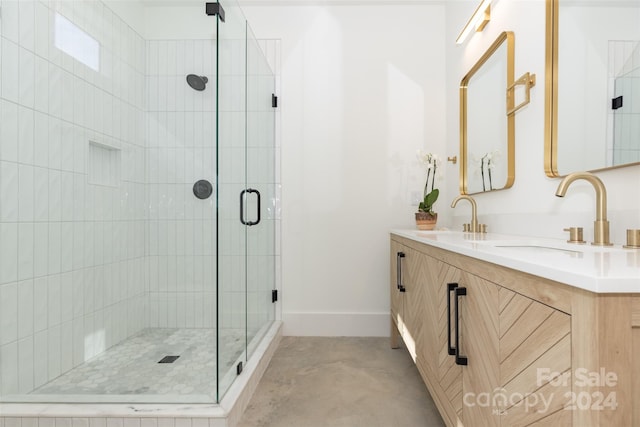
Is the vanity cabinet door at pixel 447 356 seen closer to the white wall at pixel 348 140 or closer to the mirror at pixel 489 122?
the mirror at pixel 489 122

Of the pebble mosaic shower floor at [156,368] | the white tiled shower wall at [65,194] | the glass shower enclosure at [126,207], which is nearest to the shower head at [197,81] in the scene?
the glass shower enclosure at [126,207]

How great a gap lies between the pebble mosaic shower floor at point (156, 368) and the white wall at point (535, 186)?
147 cm

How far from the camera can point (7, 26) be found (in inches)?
59.4

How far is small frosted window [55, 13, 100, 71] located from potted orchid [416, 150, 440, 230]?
209 centimetres

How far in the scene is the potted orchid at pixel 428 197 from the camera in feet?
7.43

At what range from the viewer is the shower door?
1.53 meters

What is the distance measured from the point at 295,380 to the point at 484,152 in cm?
167

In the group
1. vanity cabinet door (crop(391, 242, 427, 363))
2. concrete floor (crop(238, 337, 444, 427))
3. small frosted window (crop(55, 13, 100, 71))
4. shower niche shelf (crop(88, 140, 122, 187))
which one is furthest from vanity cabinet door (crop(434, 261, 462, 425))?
small frosted window (crop(55, 13, 100, 71))

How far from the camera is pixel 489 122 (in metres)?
1.91

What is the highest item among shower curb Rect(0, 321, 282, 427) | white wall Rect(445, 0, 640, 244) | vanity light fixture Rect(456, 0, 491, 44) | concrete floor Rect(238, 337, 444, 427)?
vanity light fixture Rect(456, 0, 491, 44)

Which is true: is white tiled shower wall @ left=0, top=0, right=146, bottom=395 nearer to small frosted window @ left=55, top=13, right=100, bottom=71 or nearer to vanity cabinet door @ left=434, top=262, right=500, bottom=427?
small frosted window @ left=55, top=13, right=100, bottom=71

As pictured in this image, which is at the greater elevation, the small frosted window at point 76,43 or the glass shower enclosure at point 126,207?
the small frosted window at point 76,43

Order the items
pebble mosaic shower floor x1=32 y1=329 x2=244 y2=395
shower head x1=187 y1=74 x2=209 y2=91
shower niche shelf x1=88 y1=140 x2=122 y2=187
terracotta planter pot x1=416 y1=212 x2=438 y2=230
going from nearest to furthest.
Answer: pebble mosaic shower floor x1=32 y1=329 x2=244 y2=395
shower head x1=187 y1=74 x2=209 y2=91
shower niche shelf x1=88 y1=140 x2=122 y2=187
terracotta planter pot x1=416 y1=212 x2=438 y2=230

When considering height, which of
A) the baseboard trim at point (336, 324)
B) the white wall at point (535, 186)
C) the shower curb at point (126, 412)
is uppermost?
the white wall at point (535, 186)
